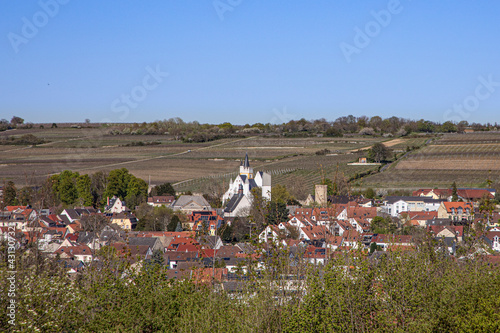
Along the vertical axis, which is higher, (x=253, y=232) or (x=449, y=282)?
(x=253, y=232)

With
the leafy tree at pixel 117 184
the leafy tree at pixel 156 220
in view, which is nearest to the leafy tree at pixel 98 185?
the leafy tree at pixel 117 184

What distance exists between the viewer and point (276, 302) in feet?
37.4

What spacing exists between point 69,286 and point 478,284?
8478mm

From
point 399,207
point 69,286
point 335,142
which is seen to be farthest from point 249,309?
point 335,142

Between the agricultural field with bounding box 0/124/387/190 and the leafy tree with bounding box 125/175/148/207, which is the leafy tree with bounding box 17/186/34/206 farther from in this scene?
the agricultural field with bounding box 0/124/387/190

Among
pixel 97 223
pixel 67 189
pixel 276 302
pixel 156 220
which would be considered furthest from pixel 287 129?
pixel 276 302

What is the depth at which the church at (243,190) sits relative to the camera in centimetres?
5656

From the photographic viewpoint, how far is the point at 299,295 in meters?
12.0

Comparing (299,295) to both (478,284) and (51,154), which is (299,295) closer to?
(478,284)

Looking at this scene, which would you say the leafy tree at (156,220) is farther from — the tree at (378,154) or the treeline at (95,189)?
the tree at (378,154)

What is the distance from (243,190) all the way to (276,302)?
52351 mm

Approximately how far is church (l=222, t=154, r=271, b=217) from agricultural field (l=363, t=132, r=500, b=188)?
12.1 m

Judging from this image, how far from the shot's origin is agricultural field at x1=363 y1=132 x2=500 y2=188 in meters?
67.1

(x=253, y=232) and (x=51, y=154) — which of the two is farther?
(x=51, y=154)
